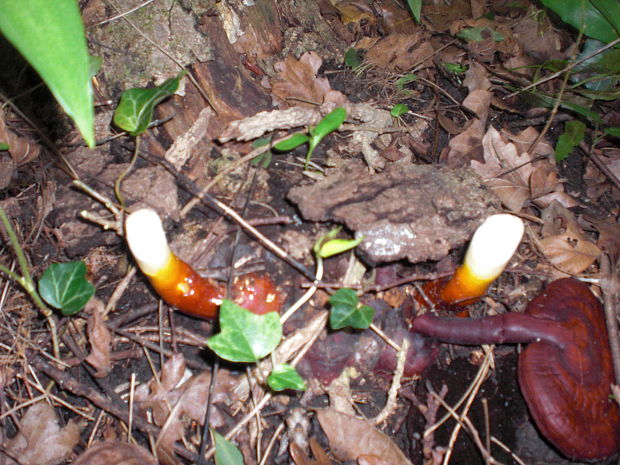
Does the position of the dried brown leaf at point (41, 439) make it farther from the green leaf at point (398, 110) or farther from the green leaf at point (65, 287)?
the green leaf at point (398, 110)

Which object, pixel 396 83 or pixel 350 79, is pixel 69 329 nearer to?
pixel 350 79

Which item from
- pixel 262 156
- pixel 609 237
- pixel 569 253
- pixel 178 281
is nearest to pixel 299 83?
pixel 262 156

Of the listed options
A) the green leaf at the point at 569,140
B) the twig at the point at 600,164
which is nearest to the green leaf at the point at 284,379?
the green leaf at the point at 569,140

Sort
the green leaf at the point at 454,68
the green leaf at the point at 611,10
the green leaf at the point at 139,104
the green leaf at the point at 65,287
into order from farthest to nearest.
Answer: the green leaf at the point at 454,68 < the green leaf at the point at 611,10 < the green leaf at the point at 139,104 < the green leaf at the point at 65,287

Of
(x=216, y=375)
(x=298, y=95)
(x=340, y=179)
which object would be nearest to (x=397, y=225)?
(x=340, y=179)

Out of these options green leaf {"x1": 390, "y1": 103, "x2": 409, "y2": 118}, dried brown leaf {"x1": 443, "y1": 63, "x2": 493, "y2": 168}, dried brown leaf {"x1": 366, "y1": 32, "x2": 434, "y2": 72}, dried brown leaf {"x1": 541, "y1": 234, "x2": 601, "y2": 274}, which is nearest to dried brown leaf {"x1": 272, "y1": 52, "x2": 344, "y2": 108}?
green leaf {"x1": 390, "y1": 103, "x2": 409, "y2": 118}

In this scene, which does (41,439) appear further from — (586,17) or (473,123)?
(586,17)

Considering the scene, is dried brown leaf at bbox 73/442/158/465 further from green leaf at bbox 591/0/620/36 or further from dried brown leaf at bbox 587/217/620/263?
green leaf at bbox 591/0/620/36
